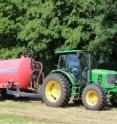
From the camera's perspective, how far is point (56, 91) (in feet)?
62.8

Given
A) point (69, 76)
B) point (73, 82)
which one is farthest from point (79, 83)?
point (69, 76)

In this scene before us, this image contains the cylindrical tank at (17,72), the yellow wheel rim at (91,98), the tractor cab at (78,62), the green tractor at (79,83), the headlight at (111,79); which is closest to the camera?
the yellow wheel rim at (91,98)

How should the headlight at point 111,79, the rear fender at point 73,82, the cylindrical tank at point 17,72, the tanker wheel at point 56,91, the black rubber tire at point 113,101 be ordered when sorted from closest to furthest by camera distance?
the headlight at point 111,79
the tanker wheel at point 56,91
the rear fender at point 73,82
the black rubber tire at point 113,101
the cylindrical tank at point 17,72

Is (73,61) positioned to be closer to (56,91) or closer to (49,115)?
(56,91)

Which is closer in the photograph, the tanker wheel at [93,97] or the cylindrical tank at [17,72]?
the tanker wheel at [93,97]

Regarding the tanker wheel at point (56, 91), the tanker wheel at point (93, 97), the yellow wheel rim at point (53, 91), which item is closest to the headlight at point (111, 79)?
the tanker wheel at point (93, 97)

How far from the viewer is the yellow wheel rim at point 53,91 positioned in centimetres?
1895

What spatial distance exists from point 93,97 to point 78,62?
163 cm

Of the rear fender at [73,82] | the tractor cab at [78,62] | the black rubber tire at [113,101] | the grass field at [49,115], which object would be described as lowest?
the grass field at [49,115]

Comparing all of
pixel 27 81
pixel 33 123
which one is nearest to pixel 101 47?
pixel 27 81

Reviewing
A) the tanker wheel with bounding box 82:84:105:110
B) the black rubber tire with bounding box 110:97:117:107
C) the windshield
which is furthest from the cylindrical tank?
the black rubber tire with bounding box 110:97:117:107

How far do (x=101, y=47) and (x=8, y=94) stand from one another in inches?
198

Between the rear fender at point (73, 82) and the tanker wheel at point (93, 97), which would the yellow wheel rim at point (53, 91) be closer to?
the rear fender at point (73, 82)

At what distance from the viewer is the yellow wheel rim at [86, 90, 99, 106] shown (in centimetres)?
1770
